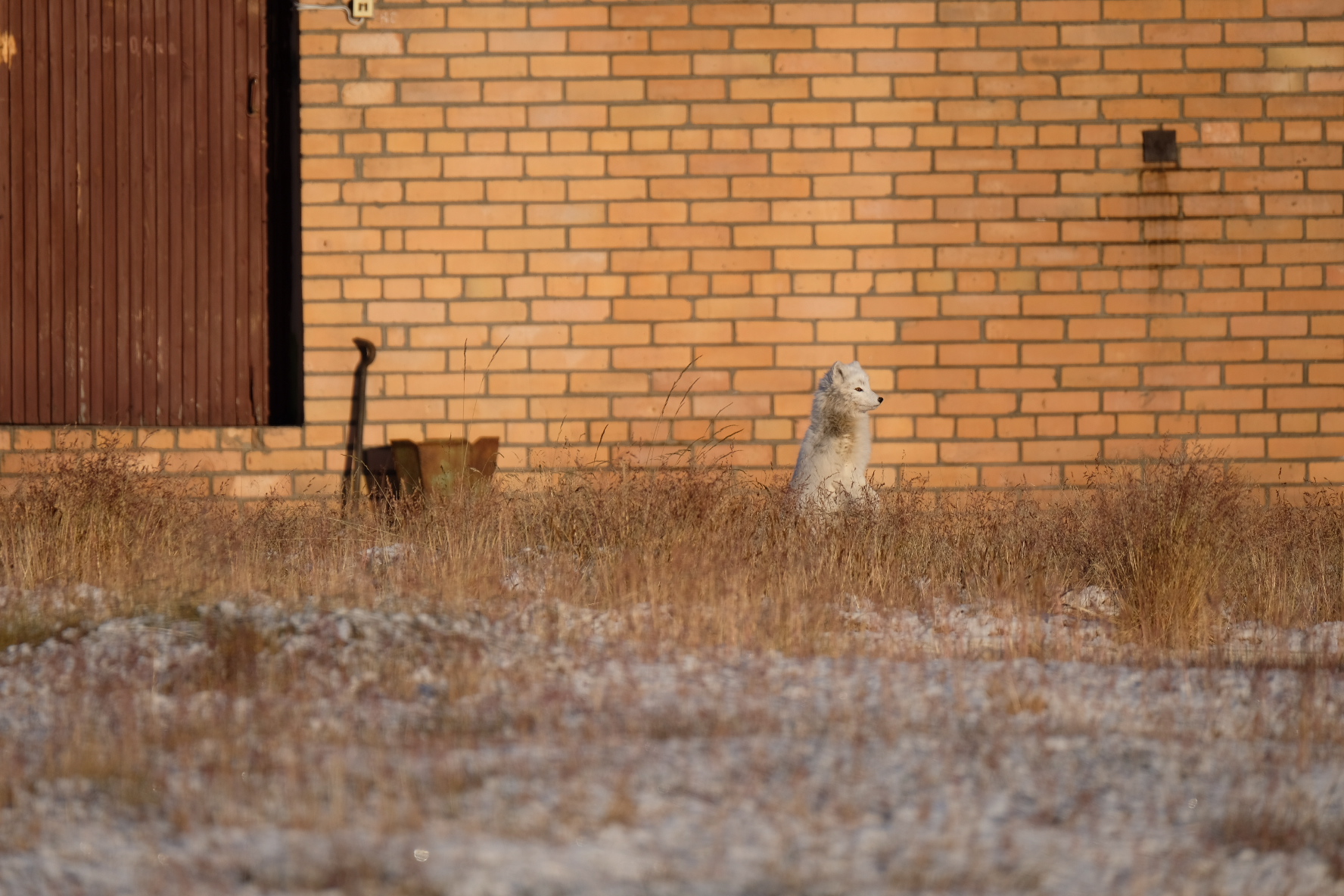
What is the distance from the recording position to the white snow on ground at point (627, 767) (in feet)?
7.18

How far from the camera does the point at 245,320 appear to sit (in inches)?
272

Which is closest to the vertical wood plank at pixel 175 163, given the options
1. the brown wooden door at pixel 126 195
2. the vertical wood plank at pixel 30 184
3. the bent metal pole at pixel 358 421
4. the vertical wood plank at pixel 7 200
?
the brown wooden door at pixel 126 195

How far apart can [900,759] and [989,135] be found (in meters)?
4.49

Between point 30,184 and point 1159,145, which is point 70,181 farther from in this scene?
point 1159,145

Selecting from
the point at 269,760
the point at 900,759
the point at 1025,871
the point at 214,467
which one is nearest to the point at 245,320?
the point at 214,467

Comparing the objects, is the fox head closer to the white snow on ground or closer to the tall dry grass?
the tall dry grass

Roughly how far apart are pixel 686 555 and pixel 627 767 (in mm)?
1895

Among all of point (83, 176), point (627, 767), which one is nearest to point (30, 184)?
point (83, 176)

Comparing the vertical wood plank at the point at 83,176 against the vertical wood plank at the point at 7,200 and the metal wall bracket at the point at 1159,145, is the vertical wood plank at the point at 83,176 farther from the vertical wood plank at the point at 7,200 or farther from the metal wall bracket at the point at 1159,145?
the metal wall bracket at the point at 1159,145

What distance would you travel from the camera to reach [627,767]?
2.62m

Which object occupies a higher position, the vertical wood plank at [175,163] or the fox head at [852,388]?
the vertical wood plank at [175,163]

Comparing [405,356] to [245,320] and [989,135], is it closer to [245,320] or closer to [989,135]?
[245,320]

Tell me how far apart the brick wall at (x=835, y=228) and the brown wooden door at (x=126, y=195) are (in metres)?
0.58

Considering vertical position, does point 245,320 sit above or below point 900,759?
above
